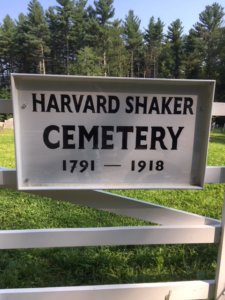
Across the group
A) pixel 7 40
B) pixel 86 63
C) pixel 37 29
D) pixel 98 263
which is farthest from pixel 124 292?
pixel 7 40

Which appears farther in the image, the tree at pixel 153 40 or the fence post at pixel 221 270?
the tree at pixel 153 40

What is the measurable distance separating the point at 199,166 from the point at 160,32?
207ft

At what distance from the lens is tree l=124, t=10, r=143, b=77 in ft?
192

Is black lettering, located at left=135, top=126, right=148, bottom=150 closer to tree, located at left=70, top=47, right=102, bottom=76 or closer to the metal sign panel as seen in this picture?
the metal sign panel

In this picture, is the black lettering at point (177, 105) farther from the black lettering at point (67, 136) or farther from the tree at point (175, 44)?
the tree at point (175, 44)

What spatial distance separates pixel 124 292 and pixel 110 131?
0.87 m

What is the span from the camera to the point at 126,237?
5.84ft

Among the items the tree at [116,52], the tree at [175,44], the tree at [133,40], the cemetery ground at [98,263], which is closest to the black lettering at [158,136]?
the cemetery ground at [98,263]

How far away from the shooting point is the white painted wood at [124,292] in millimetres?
1771

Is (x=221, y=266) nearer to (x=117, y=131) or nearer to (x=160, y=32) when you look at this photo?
(x=117, y=131)

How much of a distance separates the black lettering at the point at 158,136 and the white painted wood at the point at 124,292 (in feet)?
2.52

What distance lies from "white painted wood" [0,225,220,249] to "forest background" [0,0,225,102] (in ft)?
158

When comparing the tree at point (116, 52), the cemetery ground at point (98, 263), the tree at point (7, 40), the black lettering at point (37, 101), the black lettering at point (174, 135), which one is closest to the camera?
the black lettering at point (37, 101)

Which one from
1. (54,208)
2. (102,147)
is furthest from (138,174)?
(54,208)
